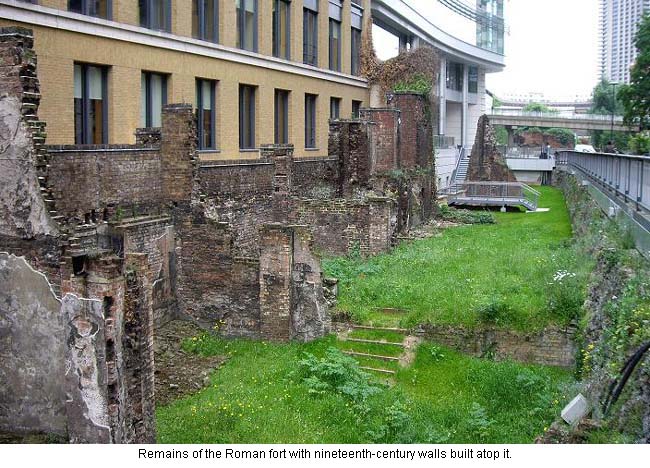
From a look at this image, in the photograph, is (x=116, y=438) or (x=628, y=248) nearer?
(x=116, y=438)

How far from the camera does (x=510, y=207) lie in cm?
3919

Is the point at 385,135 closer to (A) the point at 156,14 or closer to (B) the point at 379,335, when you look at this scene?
(A) the point at 156,14

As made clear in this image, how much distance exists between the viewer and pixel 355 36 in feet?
133

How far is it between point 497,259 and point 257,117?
1275 centimetres

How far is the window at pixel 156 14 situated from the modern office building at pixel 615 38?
506 feet

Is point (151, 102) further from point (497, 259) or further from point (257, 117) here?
point (497, 259)

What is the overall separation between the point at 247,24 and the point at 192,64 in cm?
478

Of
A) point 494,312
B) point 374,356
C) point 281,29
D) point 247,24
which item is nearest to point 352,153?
point 247,24

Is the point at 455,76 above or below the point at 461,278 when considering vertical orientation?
above

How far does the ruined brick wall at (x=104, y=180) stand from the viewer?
44.6ft

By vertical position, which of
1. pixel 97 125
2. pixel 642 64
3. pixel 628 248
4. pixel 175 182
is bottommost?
pixel 628 248

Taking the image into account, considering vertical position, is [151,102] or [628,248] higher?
[151,102]

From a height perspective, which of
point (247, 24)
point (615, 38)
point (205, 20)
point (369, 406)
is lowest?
point (369, 406)

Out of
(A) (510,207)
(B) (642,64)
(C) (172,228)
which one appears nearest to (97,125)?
(C) (172,228)
